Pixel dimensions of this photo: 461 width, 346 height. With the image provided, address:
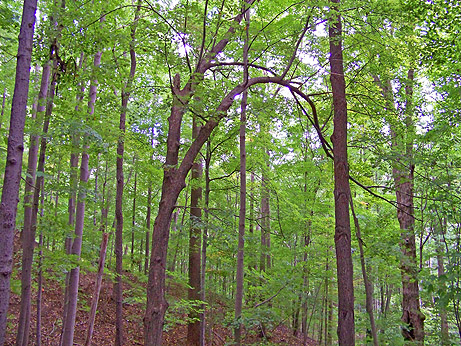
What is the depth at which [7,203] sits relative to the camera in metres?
3.08

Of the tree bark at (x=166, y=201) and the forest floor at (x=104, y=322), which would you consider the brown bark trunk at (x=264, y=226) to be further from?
the tree bark at (x=166, y=201)

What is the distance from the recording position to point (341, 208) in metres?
5.59

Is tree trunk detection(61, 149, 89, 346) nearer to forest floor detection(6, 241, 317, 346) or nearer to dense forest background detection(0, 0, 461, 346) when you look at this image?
dense forest background detection(0, 0, 461, 346)

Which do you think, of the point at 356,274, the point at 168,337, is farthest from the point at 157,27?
the point at 356,274

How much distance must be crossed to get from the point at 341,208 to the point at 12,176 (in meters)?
4.54

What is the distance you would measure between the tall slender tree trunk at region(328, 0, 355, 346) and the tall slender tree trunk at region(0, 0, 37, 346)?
3953 millimetres

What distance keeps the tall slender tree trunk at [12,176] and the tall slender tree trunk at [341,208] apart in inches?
156

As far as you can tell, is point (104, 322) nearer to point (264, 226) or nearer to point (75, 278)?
point (75, 278)

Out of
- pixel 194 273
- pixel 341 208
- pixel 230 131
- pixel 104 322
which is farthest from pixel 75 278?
pixel 341 208

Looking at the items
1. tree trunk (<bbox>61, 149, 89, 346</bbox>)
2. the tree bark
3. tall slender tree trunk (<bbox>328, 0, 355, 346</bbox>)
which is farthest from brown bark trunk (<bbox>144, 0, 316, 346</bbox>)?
tree trunk (<bbox>61, 149, 89, 346</bbox>)

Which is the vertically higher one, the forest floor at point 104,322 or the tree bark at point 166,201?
the tree bark at point 166,201

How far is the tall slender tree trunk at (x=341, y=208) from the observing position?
16.7 ft

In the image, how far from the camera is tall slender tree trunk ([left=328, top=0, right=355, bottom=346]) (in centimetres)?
508

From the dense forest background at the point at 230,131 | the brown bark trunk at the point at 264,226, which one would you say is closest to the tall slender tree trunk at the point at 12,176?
the dense forest background at the point at 230,131
